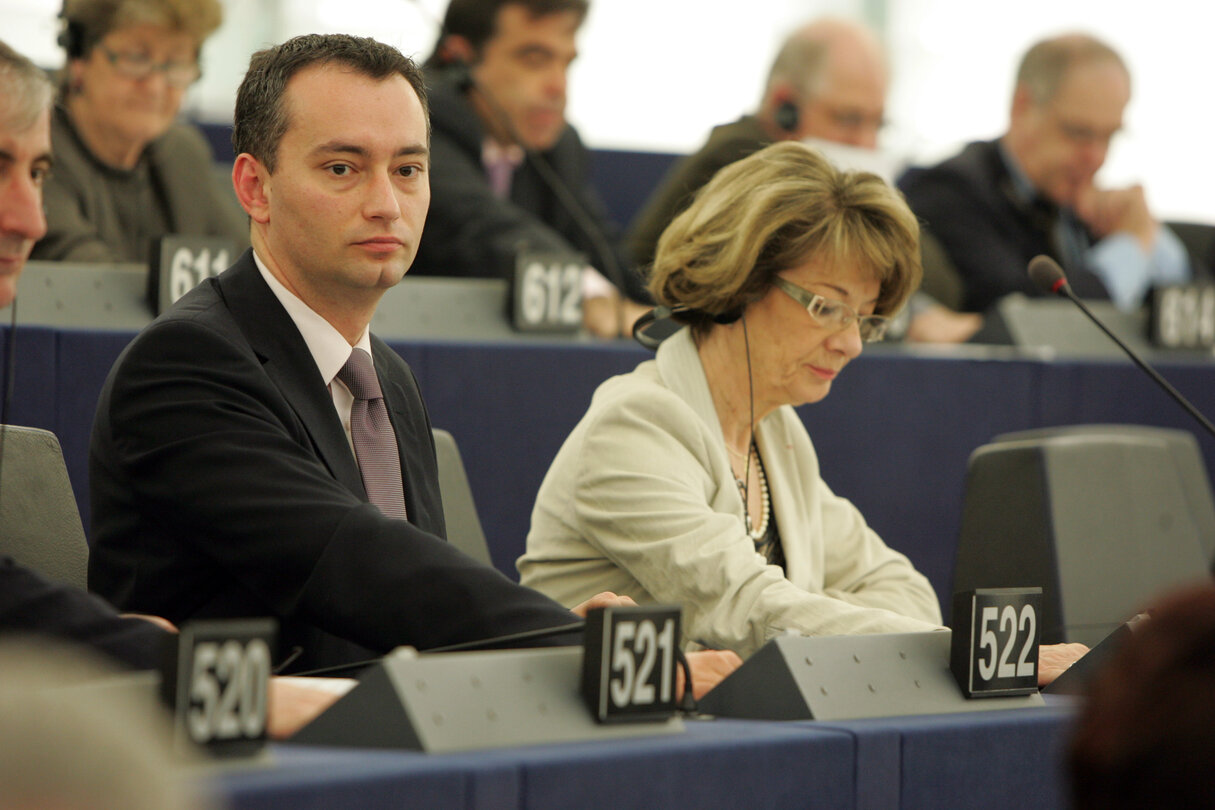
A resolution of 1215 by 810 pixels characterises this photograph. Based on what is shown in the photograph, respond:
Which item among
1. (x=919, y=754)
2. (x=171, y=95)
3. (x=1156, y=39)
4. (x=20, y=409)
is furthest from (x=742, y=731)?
(x=1156, y=39)

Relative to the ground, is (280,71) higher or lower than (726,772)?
higher

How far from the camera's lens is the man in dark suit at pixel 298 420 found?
1375mm

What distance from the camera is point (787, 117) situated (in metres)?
3.60

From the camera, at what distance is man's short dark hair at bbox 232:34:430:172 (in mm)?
1619

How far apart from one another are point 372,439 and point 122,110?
61.1 inches

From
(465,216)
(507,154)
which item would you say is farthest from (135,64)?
(507,154)

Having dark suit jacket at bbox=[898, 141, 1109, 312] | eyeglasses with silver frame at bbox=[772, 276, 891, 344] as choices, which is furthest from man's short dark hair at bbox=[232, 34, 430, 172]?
dark suit jacket at bbox=[898, 141, 1109, 312]

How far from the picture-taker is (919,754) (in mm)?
1301

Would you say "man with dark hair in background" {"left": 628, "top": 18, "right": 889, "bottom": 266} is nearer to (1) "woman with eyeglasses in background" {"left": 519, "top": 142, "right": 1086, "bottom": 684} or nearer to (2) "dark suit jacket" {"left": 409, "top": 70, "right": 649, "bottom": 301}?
(2) "dark suit jacket" {"left": 409, "top": 70, "right": 649, "bottom": 301}

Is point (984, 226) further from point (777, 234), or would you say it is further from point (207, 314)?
point (207, 314)

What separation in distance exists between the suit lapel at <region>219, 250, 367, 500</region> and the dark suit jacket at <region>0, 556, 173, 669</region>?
1.01 feet

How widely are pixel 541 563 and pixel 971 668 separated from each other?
683 millimetres

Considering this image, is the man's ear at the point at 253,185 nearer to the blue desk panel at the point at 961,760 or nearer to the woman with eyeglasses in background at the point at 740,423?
the woman with eyeglasses in background at the point at 740,423

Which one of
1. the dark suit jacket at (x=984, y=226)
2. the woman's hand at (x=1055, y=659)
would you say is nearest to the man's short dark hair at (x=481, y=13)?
the dark suit jacket at (x=984, y=226)
